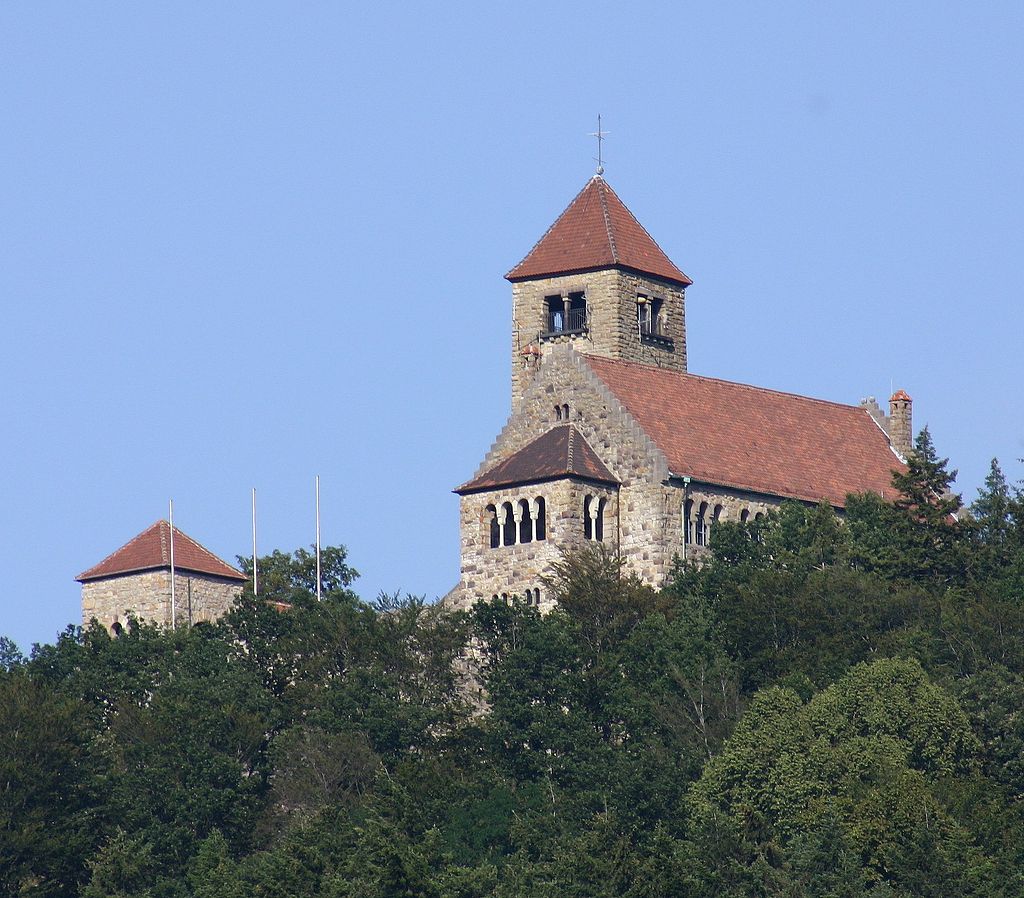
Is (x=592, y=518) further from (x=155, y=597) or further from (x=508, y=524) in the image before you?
(x=155, y=597)

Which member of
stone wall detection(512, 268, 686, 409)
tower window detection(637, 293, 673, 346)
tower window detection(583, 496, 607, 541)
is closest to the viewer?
tower window detection(583, 496, 607, 541)

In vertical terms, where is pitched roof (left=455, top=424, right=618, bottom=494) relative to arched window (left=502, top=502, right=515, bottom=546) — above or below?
above

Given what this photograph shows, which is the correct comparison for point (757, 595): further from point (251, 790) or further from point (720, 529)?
point (251, 790)

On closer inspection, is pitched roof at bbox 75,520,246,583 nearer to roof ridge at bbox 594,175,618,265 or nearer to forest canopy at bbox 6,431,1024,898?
forest canopy at bbox 6,431,1024,898

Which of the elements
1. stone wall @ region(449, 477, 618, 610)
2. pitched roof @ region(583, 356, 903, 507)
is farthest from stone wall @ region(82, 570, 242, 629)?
pitched roof @ region(583, 356, 903, 507)

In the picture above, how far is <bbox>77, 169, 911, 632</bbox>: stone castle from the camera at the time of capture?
109500mm

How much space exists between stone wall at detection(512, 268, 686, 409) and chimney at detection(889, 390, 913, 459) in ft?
22.3

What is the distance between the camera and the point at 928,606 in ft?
339

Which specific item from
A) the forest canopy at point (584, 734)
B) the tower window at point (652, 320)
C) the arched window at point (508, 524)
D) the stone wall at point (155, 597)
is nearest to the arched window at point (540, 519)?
the arched window at point (508, 524)

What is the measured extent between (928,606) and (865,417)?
2025 cm

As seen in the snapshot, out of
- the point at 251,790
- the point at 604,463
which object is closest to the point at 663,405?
the point at 604,463

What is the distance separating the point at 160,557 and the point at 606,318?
51.6 feet

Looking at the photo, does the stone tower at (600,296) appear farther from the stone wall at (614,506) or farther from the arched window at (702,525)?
the arched window at (702,525)

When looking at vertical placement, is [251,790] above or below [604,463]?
below
